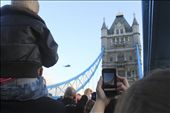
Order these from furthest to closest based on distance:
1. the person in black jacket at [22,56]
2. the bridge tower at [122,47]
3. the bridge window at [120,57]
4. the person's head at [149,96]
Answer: the bridge window at [120,57] → the bridge tower at [122,47] → the person in black jacket at [22,56] → the person's head at [149,96]

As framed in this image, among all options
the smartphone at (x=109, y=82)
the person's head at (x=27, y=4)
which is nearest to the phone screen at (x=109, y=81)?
the smartphone at (x=109, y=82)

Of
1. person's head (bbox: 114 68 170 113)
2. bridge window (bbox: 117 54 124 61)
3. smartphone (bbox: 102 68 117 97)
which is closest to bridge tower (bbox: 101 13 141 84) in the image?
bridge window (bbox: 117 54 124 61)

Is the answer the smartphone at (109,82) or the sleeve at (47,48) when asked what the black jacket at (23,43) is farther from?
the smartphone at (109,82)

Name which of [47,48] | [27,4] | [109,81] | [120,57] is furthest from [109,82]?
[120,57]

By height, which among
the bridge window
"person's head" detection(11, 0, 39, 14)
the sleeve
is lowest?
the bridge window

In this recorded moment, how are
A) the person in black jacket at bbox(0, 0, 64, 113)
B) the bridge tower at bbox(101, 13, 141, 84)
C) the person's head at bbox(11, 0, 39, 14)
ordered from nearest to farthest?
the person in black jacket at bbox(0, 0, 64, 113), the person's head at bbox(11, 0, 39, 14), the bridge tower at bbox(101, 13, 141, 84)

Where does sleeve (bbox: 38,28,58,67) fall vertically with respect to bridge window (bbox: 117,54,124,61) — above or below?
above

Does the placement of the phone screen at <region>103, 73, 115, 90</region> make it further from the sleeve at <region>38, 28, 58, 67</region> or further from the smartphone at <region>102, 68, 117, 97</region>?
the sleeve at <region>38, 28, 58, 67</region>

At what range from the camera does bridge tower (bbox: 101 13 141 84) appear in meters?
44.5

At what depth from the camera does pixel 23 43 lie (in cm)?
111

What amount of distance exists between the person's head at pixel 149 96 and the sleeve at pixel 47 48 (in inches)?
21.6

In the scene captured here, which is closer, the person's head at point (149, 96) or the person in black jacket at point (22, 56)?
the person's head at point (149, 96)

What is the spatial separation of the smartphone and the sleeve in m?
0.18

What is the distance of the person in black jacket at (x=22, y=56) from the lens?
3.57 ft
